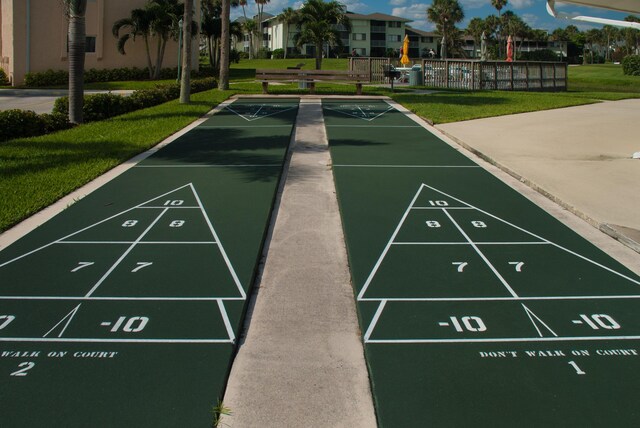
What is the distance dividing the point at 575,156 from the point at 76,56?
12.0 meters

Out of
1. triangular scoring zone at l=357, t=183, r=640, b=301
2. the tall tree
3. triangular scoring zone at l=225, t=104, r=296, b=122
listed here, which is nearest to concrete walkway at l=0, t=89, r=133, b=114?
the tall tree

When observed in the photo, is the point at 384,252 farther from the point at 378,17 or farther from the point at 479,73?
the point at 378,17

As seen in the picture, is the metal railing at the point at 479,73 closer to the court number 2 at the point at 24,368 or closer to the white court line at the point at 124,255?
the white court line at the point at 124,255

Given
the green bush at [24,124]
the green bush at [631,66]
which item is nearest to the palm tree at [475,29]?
the green bush at [631,66]

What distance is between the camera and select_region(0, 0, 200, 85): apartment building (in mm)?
32594

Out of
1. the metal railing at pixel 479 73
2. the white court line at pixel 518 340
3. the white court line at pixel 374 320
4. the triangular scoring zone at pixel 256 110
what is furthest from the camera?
the metal railing at pixel 479 73

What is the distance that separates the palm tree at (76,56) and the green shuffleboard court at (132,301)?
7057mm

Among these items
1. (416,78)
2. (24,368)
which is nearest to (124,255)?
(24,368)

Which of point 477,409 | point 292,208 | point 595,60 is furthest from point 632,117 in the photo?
point 595,60

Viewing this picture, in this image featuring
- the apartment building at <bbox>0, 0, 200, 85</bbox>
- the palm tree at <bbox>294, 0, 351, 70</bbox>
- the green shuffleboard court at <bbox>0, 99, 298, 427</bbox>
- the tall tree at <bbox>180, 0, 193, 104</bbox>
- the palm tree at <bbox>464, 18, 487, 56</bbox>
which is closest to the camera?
the green shuffleboard court at <bbox>0, 99, 298, 427</bbox>

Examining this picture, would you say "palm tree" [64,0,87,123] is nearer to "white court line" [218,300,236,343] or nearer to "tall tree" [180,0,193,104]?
"tall tree" [180,0,193,104]

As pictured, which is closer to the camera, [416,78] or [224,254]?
[224,254]

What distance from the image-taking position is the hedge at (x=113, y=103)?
16897 millimetres

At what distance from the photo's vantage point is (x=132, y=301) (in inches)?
215
